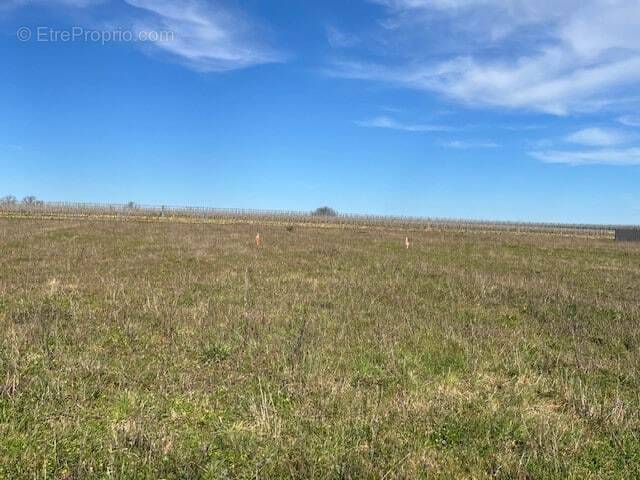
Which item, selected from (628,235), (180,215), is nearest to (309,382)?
(628,235)

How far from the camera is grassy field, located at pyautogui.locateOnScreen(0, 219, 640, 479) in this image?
4398 millimetres

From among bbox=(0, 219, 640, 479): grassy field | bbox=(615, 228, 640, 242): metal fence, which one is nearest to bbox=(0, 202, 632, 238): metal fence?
bbox=(615, 228, 640, 242): metal fence

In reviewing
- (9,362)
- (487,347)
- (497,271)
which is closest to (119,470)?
(9,362)

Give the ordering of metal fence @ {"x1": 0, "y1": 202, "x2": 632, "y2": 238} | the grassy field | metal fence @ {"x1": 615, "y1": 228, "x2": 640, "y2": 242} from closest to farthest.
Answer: the grassy field < metal fence @ {"x1": 615, "y1": 228, "x2": 640, "y2": 242} < metal fence @ {"x1": 0, "y1": 202, "x2": 632, "y2": 238}

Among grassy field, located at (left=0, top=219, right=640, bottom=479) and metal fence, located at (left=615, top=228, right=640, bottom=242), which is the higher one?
metal fence, located at (left=615, top=228, right=640, bottom=242)

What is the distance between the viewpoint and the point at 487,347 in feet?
26.4

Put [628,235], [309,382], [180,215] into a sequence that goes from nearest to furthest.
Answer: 1. [309,382]
2. [628,235]
3. [180,215]

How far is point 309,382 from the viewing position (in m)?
6.07

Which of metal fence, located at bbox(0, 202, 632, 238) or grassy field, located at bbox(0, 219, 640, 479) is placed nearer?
grassy field, located at bbox(0, 219, 640, 479)

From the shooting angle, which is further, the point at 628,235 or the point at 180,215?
the point at 180,215

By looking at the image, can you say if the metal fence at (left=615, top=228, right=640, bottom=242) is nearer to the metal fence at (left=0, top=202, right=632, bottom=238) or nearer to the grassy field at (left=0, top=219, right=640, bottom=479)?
the metal fence at (left=0, top=202, right=632, bottom=238)

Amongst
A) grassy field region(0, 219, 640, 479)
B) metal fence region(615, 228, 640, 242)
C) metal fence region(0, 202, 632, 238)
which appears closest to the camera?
grassy field region(0, 219, 640, 479)

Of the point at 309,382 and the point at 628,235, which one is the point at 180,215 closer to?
the point at 628,235

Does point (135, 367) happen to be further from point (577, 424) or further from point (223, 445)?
point (577, 424)
